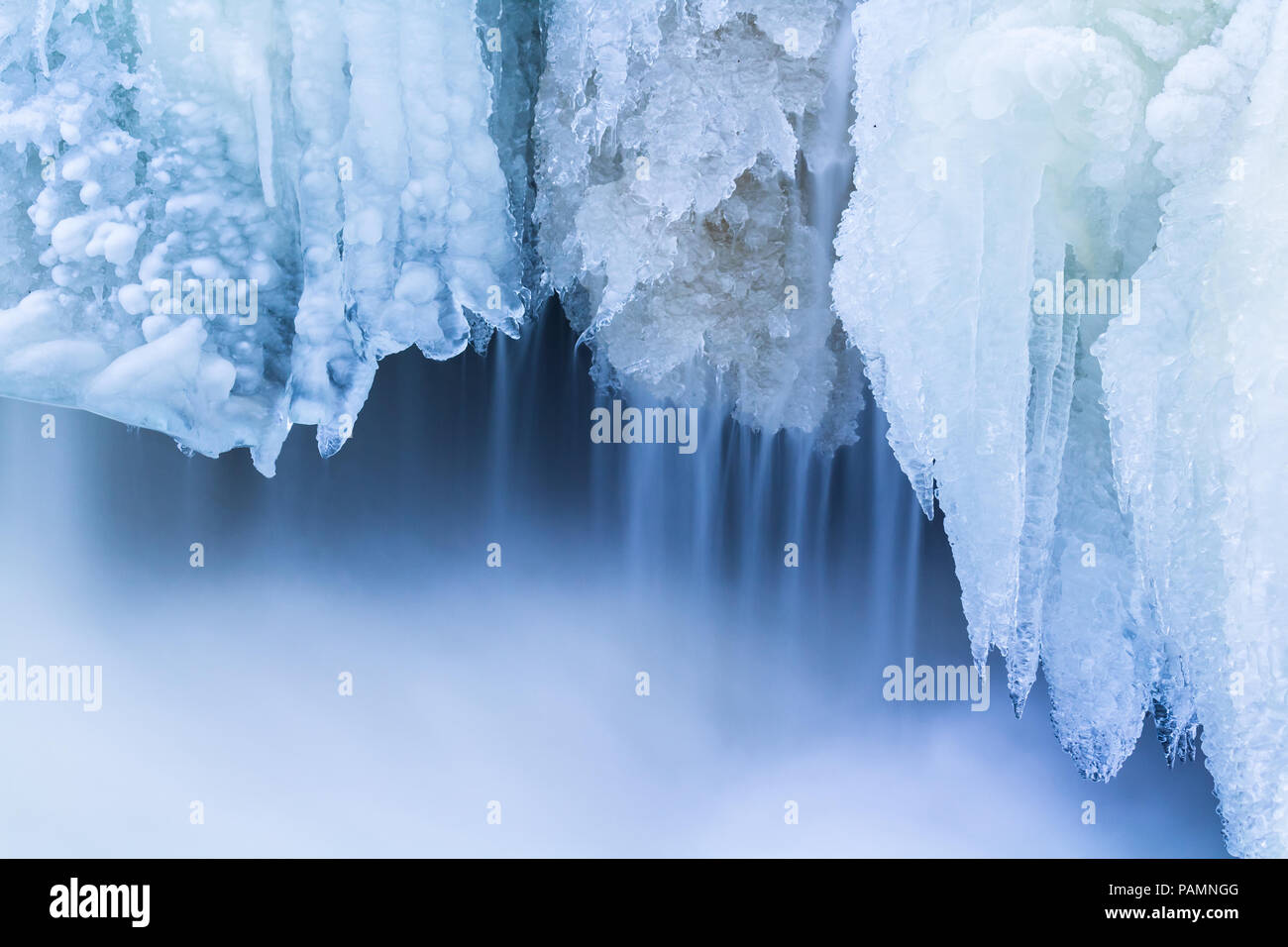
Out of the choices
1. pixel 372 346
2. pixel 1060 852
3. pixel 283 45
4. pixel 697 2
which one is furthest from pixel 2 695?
pixel 1060 852

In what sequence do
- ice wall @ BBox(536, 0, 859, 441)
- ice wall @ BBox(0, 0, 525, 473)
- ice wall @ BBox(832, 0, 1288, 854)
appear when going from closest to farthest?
ice wall @ BBox(832, 0, 1288, 854) < ice wall @ BBox(0, 0, 525, 473) < ice wall @ BBox(536, 0, 859, 441)

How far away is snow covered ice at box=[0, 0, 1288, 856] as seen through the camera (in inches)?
88.8

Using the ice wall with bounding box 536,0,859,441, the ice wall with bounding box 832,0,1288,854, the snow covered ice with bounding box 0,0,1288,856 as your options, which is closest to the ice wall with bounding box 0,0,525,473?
the snow covered ice with bounding box 0,0,1288,856

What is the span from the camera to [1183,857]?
3.83m

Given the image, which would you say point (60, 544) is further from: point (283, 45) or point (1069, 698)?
point (1069, 698)

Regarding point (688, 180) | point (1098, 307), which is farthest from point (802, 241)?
point (1098, 307)

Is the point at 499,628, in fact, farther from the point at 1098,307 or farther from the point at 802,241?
the point at 1098,307

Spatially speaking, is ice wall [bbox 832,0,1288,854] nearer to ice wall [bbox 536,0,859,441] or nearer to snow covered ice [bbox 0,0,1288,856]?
snow covered ice [bbox 0,0,1288,856]

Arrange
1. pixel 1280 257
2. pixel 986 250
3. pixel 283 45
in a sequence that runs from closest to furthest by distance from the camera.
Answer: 1. pixel 1280 257
2. pixel 986 250
3. pixel 283 45

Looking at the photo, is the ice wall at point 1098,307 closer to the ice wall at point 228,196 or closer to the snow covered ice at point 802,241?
the snow covered ice at point 802,241

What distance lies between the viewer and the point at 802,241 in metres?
3.16

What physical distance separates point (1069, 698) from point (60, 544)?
322 centimetres

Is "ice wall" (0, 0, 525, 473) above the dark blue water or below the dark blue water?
above

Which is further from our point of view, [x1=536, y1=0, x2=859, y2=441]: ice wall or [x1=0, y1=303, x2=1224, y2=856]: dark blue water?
[x1=0, y1=303, x2=1224, y2=856]: dark blue water
